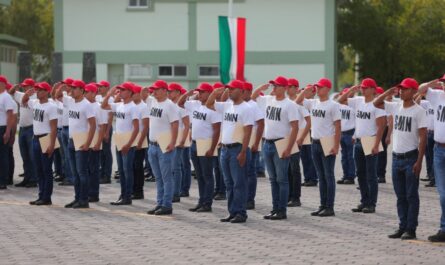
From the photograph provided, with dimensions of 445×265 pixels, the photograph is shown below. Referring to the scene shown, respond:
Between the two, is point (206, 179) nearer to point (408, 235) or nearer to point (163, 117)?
point (163, 117)

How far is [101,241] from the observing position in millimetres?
13211

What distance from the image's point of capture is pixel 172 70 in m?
51.6

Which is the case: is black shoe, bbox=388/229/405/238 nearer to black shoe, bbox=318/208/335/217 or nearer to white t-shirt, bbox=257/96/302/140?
black shoe, bbox=318/208/335/217

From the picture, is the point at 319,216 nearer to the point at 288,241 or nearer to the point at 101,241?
the point at 288,241

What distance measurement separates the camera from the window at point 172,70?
51531 mm

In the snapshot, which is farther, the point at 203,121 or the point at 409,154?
the point at 203,121

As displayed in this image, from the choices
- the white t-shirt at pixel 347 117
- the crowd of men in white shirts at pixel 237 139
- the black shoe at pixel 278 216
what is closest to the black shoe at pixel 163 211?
the crowd of men in white shirts at pixel 237 139

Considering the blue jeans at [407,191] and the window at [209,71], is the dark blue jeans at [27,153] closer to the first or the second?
the blue jeans at [407,191]

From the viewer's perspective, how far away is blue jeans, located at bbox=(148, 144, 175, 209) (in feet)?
52.4

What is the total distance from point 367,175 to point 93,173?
4512mm

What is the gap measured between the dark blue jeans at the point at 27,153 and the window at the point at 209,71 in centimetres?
3053

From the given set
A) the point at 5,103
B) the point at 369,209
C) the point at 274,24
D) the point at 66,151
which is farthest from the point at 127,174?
the point at 274,24

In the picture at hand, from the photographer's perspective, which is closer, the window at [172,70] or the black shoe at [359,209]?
the black shoe at [359,209]

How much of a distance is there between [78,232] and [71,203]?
10.1 ft
